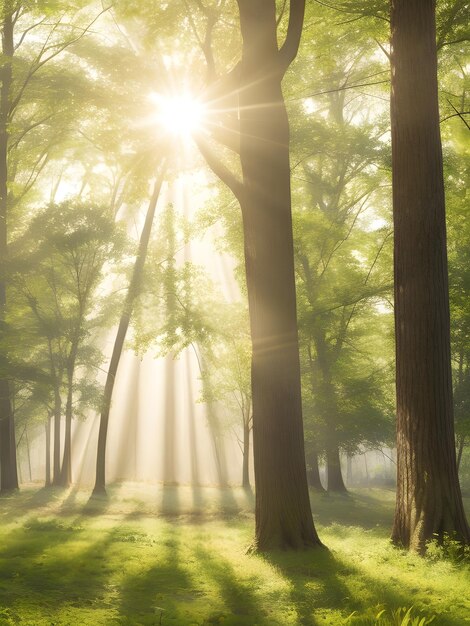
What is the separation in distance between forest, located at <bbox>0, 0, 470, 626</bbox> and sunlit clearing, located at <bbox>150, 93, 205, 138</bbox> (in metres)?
0.08

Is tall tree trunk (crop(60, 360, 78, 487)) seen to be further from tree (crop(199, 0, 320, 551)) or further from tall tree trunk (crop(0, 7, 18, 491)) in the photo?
tree (crop(199, 0, 320, 551))

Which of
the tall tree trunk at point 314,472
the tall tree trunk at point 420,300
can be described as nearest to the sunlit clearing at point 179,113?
the tall tree trunk at point 420,300

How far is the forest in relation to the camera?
643 centimetres

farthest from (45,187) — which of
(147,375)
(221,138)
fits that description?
(147,375)

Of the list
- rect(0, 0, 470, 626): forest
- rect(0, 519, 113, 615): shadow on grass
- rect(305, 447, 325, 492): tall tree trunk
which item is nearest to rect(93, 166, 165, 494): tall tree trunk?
rect(0, 0, 470, 626): forest

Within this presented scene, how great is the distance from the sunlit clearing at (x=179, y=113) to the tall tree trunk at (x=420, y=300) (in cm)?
408

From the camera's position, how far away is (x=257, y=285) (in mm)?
8344

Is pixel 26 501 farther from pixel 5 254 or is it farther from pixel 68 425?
pixel 5 254

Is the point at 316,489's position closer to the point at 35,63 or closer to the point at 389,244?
the point at 389,244

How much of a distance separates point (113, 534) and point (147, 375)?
231 ft

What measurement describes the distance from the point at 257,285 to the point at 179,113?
19.4 ft

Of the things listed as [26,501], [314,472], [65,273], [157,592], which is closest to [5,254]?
[65,273]

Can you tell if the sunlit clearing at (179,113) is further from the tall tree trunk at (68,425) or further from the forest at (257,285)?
the tall tree trunk at (68,425)

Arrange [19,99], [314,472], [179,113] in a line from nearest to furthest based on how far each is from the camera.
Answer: [179,113], [19,99], [314,472]
